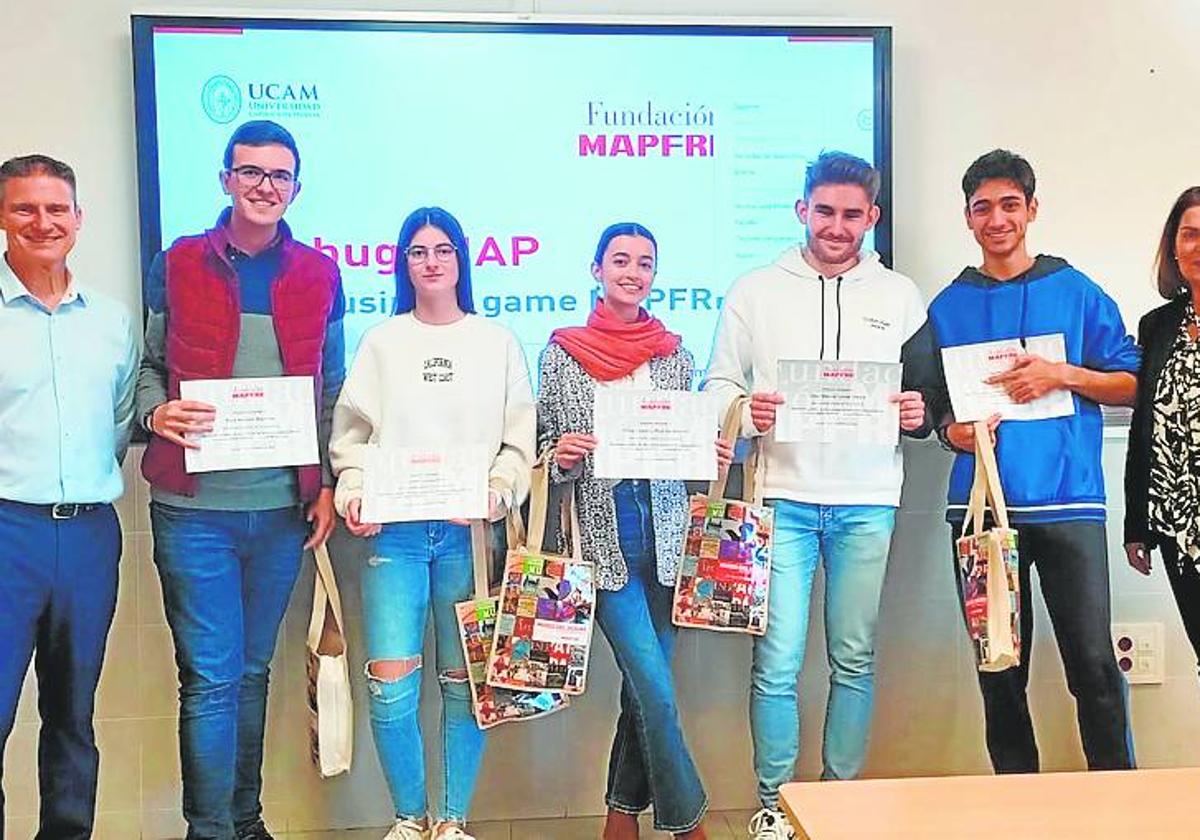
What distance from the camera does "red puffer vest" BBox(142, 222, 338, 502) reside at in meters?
2.71

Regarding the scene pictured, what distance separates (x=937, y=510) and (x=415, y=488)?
141 centimetres

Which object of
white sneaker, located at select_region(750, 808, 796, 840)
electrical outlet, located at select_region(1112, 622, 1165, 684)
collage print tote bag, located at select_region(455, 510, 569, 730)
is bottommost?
white sneaker, located at select_region(750, 808, 796, 840)

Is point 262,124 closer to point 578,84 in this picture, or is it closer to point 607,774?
point 578,84

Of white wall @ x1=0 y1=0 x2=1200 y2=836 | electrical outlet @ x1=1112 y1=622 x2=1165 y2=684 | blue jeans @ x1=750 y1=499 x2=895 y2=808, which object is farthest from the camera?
electrical outlet @ x1=1112 y1=622 x2=1165 y2=684

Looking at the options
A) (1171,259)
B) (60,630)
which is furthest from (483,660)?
(1171,259)

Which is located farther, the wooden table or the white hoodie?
the white hoodie

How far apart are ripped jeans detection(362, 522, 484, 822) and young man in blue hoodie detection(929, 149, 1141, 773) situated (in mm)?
1156

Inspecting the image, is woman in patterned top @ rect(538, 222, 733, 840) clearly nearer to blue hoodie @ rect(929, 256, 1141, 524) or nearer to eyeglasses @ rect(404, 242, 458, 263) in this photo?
eyeglasses @ rect(404, 242, 458, 263)

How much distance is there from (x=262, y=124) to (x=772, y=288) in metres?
1.16

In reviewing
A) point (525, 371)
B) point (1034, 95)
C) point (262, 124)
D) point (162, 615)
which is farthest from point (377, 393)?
point (1034, 95)

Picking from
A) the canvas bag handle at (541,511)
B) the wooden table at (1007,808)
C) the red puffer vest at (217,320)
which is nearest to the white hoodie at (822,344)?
the canvas bag handle at (541,511)

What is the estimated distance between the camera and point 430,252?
9.09 ft

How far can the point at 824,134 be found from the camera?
3209 millimetres

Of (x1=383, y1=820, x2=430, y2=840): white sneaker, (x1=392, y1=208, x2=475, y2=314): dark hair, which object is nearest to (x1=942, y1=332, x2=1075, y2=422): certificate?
(x1=392, y1=208, x2=475, y2=314): dark hair
